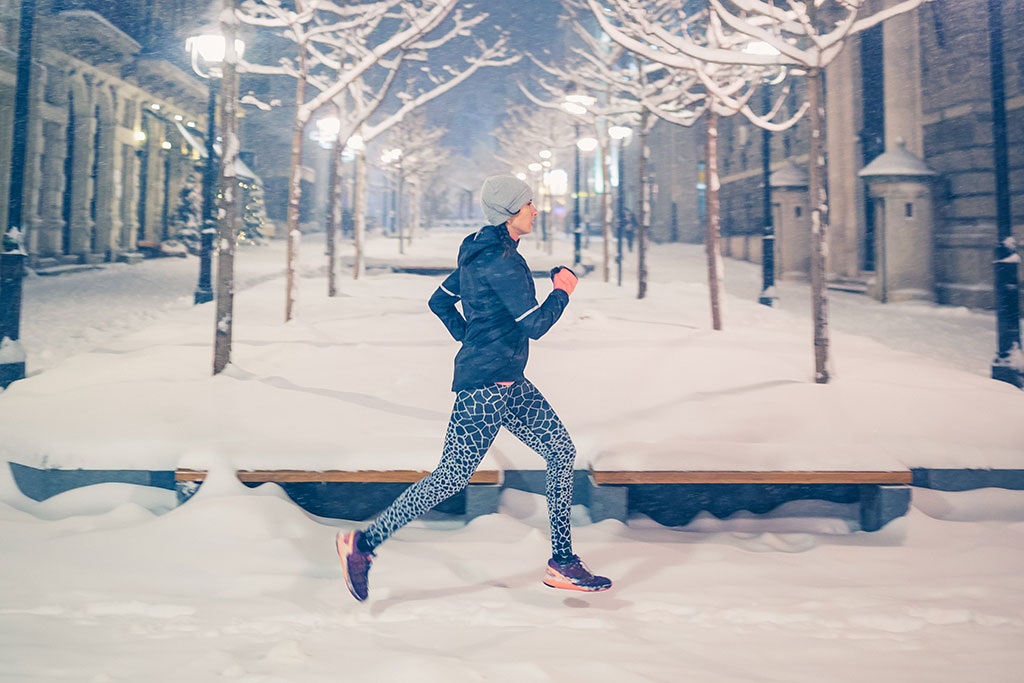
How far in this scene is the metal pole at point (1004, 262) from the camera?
8617 millimetres

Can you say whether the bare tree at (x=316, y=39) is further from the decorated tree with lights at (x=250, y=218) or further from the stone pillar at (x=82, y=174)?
the decorated tree with lights at (x=250, y=218)

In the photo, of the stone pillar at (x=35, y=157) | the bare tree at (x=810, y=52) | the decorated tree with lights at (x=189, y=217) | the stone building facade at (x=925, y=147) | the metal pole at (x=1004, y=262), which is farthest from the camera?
the decorated tree with lights at (x=189, y=217)

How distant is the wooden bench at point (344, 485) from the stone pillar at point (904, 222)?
16.2 metres

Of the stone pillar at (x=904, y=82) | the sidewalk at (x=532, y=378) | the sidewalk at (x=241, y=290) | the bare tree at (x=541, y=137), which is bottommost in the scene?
the sidewalk at (x=532, y=378)

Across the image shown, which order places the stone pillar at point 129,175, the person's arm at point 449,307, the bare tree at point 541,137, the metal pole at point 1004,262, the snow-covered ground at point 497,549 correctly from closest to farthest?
1. the snow-covered ground at point 497,549
2. the person's arm at point 449,307
3. the metal pole at point 1004,262
4. the stone pillar at point 129,175
5. the bare tree at point 541,137

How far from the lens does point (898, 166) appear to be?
58.6 feet

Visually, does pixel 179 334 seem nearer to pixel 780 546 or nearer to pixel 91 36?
pixel 780 546

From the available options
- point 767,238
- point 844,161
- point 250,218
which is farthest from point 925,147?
point 250,218

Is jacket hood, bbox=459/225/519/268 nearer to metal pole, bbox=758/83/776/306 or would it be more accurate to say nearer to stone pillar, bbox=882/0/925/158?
metal pole, bbox=758/83/776/306

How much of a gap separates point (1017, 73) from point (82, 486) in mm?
17609

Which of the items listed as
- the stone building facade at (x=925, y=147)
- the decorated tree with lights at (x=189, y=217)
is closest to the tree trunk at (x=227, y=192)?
the stone building facade at (x=925, y=147)

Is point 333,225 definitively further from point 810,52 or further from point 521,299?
point 521,299

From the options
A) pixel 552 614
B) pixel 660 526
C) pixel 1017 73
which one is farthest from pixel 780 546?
pixel 1017 73

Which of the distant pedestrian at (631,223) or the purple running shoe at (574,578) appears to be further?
the distant pedestrian at (631,223)
